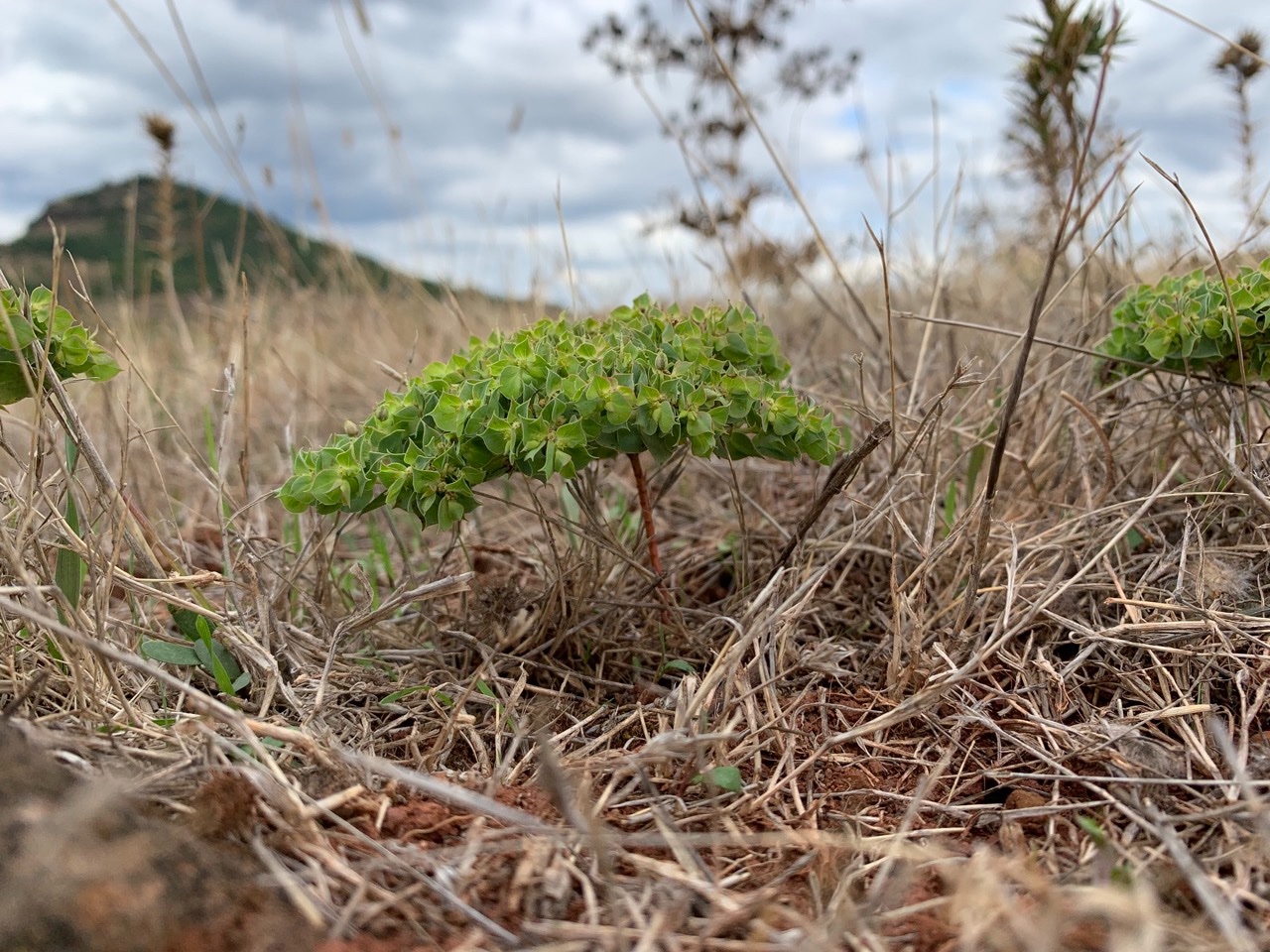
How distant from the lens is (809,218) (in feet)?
7.36

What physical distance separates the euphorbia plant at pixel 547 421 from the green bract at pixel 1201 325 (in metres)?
0.74

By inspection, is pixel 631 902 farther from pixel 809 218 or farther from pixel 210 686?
pixel 809 218

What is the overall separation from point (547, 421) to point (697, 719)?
1.84ft

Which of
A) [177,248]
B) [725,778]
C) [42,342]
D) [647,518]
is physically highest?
[177,248]

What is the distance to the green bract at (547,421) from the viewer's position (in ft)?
4.95

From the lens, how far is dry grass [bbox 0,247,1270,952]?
1075 millimetres

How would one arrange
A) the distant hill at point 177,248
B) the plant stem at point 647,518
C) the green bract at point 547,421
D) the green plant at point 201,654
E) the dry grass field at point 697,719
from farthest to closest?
the distant hill at point 177,248 < the plant stem at point 647,518 < the green plant at point 201,654 < the green bract at point 547,421 < the dry grass field at point 697,719

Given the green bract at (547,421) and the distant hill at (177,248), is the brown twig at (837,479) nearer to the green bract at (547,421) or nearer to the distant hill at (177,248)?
the green bract at (547,421)

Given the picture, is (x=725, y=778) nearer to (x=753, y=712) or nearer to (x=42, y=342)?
(x=753, y=712)

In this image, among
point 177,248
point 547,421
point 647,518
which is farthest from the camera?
point 177,248

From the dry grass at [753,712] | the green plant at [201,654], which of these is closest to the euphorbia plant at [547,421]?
the dry grass at [753,712]

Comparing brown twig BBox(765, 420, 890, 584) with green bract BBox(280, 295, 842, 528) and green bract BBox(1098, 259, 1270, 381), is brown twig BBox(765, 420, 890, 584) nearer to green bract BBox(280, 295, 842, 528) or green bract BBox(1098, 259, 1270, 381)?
green bract BBox(280, 295, 842, 528)

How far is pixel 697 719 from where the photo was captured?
5.03 feet

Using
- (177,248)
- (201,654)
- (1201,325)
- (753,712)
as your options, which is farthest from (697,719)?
(177,248)
